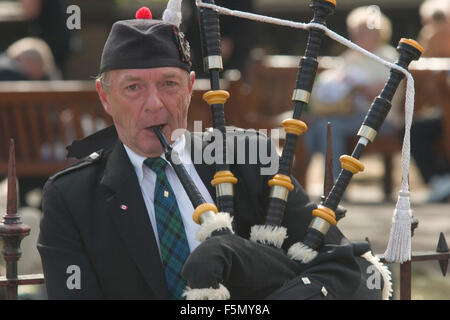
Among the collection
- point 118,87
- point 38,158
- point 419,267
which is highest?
point 118,87

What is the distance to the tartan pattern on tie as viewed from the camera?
10.8 ft

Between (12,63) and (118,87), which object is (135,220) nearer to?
(118,87)

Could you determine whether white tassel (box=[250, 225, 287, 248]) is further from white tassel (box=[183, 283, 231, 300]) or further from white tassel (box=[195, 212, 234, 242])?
white tassel (box=[183, 283, 231, 300])

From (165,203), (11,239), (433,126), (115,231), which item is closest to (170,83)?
(165,203)

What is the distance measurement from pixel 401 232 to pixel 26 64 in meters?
5.80

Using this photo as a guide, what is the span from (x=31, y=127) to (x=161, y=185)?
4.82 meters

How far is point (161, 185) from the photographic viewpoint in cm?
341

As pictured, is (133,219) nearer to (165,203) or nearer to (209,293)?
(165,203)

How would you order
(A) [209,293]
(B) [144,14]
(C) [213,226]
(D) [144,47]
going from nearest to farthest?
(A) [209,293] < (C) [213,226] < (D) [144,47] < (B) [144,14]

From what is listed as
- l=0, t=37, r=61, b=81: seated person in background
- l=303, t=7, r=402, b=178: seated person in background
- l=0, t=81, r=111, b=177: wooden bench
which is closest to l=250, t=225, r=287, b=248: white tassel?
l=0, t=81, r=111, b=177: wooden bench

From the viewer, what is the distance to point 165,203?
3.39 meters

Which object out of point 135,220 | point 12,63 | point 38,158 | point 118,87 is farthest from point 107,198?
point 12,63

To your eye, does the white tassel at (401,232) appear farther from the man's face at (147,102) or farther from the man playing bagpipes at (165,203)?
the man's face at (147,102)

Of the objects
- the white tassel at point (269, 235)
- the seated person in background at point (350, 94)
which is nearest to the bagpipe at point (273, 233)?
the white tassel at point (269, 235)
